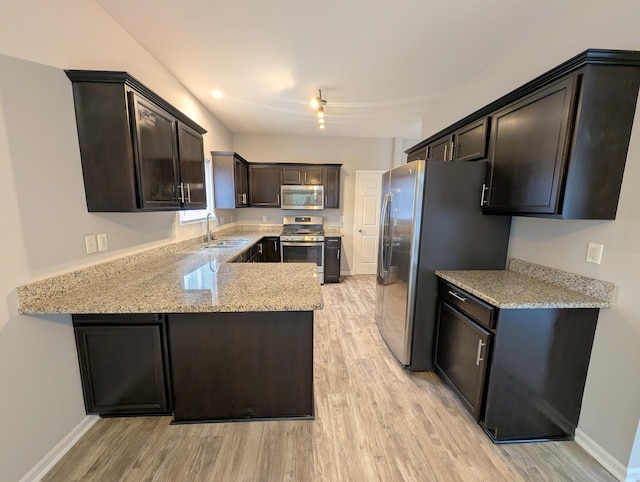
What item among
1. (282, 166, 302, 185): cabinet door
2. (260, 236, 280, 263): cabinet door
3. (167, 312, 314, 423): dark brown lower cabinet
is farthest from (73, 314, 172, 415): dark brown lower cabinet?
(282, 166, 302, 185): cabinet door

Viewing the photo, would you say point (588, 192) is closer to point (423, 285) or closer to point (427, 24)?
point (423, 285)

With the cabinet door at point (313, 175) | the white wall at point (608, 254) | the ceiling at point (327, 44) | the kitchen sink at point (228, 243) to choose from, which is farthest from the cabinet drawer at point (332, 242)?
the white wall at point (608, 254)

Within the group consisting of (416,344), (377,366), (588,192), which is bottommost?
(377,366)

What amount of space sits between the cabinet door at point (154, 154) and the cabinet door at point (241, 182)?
2.02m

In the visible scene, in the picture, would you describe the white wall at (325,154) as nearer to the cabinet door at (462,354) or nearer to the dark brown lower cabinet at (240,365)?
the cabinet door at (462,354)

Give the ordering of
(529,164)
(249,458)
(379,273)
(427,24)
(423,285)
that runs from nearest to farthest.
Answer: (249,458), (529,164), (427,24), (423,285), (379,273)

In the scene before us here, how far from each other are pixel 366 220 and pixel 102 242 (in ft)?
14.1

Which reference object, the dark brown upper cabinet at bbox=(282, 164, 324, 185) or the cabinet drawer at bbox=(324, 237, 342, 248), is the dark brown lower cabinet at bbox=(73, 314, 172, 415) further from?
the dark brown upper cabinet at bbox=(282, 164, 324, 185)

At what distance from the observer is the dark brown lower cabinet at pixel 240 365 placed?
157cm

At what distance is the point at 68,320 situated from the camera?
153cm

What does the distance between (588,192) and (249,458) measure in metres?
2.45

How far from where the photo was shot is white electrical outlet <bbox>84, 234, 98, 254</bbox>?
165 centimetres

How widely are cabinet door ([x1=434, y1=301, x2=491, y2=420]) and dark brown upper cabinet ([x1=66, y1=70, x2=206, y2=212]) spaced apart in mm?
2427

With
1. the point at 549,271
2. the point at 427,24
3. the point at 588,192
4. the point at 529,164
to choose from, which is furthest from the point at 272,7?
the point at 549,271
